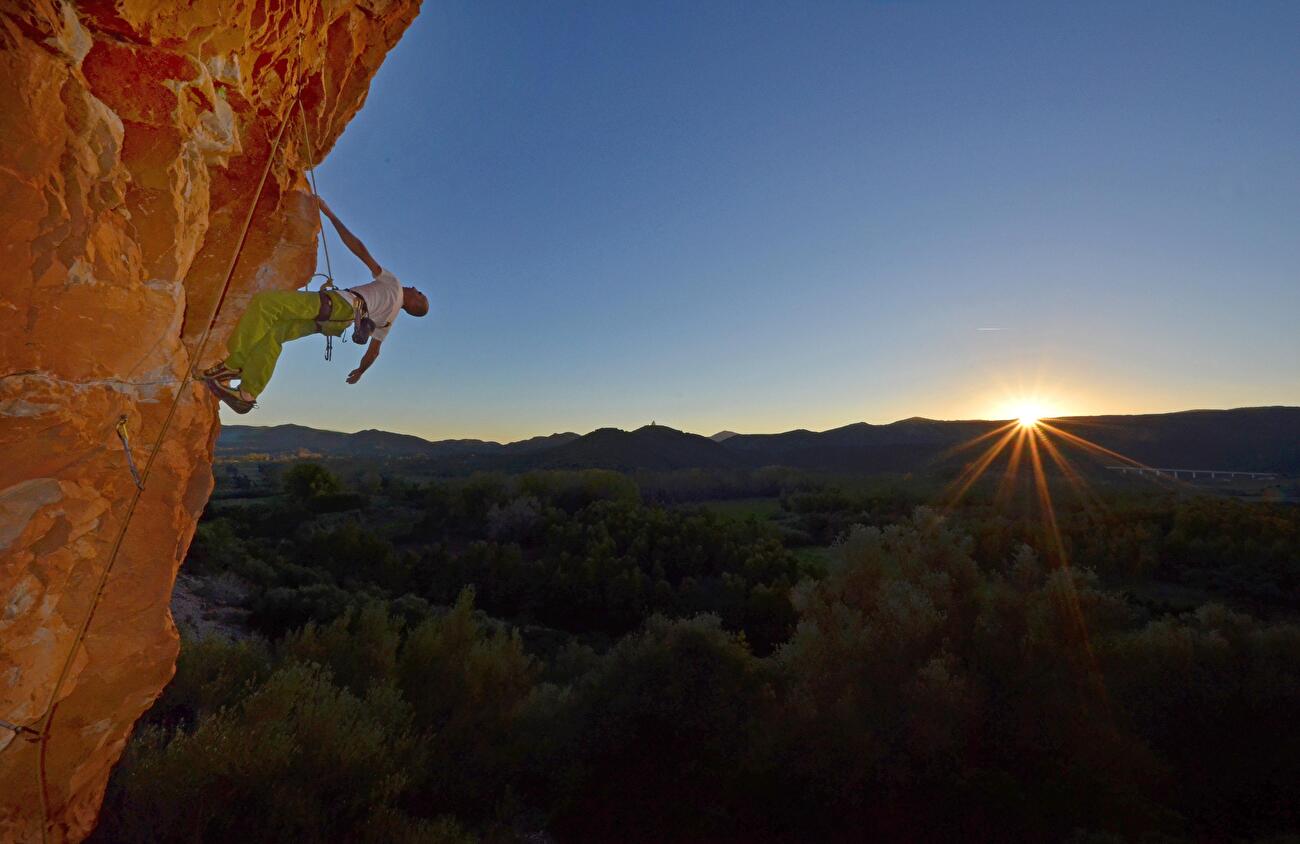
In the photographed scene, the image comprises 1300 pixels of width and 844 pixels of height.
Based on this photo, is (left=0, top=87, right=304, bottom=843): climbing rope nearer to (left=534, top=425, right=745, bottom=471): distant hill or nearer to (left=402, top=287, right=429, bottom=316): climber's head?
(left=402, top=287, right=429, bottom=316): climber's head

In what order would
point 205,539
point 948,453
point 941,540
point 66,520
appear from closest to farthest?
1. point 66,520
2. point 941,540
3. point 205,539
4. point 948,453

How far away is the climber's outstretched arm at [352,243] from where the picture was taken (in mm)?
5586

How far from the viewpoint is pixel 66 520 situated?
3982 mm

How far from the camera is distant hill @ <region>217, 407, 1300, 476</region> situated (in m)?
78.1

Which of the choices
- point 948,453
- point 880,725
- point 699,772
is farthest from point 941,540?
point 948,453

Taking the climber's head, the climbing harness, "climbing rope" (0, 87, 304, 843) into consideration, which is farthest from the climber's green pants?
the climber's head

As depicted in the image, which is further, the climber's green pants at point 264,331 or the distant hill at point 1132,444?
the distant hill at point 1132,444

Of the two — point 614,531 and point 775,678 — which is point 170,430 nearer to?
point 775,678

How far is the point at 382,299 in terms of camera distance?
5285mm

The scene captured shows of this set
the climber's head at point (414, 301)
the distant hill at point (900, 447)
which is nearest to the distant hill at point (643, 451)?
the distant hill at point (900, 447)

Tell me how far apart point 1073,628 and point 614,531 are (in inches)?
920

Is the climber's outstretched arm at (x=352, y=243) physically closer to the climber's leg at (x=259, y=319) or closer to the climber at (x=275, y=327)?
the climber at (x=275, y=327)

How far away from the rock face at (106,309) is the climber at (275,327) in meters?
0.40

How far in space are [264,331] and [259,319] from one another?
0.30ft
